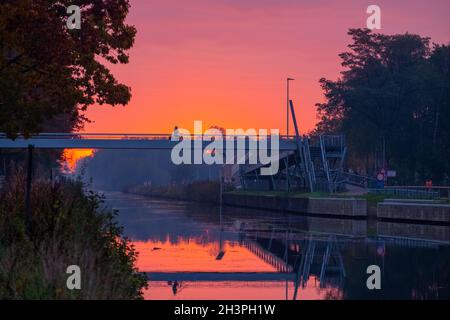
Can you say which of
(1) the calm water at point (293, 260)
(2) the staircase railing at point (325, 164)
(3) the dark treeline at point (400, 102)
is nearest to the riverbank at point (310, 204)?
(2) the staircase railing at point (325, 164)

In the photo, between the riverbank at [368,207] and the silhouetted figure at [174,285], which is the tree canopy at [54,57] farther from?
the riverbank at [368,207]

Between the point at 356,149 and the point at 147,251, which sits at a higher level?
the point at 356,149

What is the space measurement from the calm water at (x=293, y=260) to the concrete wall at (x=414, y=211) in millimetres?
1332

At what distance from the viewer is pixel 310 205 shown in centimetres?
6538

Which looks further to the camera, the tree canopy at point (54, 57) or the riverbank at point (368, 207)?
the riverbank at point (368, 207)

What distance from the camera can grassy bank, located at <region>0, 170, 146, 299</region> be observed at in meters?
13.9

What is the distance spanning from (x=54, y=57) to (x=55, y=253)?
345 inches

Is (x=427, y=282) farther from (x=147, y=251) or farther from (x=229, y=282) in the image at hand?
(x=147, y=251)

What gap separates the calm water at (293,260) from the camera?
22.2 m

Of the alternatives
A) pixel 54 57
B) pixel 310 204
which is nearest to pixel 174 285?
pixel 54 57

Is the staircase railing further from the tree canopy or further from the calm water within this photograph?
the tree canopy

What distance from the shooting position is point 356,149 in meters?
114
